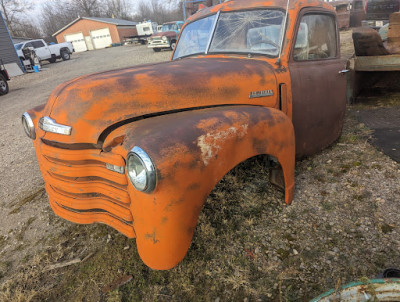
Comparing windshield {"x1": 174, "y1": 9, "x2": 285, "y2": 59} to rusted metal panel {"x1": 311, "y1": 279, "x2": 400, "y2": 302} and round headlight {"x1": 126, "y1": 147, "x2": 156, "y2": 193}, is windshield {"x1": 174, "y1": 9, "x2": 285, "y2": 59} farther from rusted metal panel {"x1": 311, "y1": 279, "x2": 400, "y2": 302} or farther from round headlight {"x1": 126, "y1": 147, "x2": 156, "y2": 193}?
rusted metal panel {"x1": 311, "y1": 279, "x2": 400, "y2": 302}

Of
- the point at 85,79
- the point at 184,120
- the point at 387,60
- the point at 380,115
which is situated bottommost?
the point at 380,115

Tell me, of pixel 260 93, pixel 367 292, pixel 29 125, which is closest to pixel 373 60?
pixel 260 93

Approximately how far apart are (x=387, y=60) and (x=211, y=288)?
4.36 metres

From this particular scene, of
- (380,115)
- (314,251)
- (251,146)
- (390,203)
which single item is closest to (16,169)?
(251,146)

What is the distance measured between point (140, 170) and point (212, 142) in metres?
0.47

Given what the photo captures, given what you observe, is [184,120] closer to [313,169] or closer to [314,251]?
[314,251]

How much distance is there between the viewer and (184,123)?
1.69 metres

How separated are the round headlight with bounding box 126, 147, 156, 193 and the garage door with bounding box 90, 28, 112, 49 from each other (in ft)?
131

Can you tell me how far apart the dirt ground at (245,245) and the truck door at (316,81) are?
0.42 meters

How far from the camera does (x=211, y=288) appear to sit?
71.1 inches

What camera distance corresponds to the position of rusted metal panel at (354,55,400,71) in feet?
13.4

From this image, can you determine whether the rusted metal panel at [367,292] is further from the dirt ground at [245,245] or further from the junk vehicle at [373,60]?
the junk vehicle at [373,60]

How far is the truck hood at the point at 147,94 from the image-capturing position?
1.83 meters

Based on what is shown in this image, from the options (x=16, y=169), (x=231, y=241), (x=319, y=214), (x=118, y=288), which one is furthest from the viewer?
(x=16, y=169)
